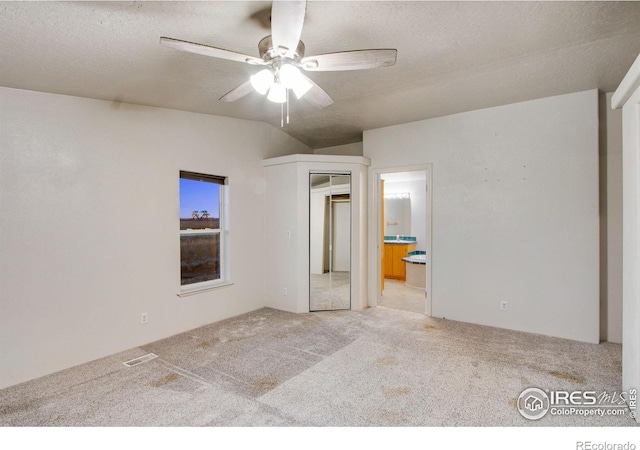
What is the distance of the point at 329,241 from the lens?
4.70m

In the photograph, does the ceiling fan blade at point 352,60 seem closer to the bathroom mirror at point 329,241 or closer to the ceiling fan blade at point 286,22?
the ceiling fan blade at point 286,22

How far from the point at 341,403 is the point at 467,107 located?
11.7 feet

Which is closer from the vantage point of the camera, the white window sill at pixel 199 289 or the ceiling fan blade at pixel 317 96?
the ceiling fan blade at pixel 317 96

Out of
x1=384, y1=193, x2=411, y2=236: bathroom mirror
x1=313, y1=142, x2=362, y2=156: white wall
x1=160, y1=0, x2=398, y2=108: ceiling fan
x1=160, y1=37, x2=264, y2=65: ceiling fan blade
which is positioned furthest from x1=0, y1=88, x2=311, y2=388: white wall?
x1=384, y1=193, x2=411, y2=236: bathroom mirror

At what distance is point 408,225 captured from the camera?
7.66m

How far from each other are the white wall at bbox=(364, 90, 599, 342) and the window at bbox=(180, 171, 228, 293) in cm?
272

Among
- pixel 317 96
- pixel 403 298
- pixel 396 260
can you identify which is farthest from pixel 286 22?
pixel 396 260

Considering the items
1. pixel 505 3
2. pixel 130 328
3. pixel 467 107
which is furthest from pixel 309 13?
pixel 130 328

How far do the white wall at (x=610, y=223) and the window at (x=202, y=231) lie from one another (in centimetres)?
450

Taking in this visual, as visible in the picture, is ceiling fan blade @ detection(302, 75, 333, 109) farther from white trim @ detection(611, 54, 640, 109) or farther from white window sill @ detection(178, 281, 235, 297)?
white window sill @ detection(178, 281, 235, 297)

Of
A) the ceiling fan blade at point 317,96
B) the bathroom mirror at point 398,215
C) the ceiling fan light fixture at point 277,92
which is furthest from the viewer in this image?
the bathroom mirror at point 398,215

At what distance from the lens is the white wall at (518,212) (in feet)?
11.1

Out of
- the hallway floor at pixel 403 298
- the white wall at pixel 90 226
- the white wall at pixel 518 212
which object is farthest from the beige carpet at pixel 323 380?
the hallway floor at pixel 403 298

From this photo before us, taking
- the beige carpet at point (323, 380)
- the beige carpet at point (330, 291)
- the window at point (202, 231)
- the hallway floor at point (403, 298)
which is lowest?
the beige carpet at point (323, 380)
